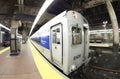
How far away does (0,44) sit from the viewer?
19.2 metres

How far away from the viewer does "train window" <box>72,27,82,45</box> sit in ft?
15.7

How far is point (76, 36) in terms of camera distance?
16.5 ft

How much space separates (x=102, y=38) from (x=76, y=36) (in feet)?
40.5

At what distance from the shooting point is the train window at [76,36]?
15.7 ft

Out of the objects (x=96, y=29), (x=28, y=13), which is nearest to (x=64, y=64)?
(x=28, y=13)

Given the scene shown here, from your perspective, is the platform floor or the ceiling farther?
the ceiling

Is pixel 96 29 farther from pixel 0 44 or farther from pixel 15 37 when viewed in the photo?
pixel 0 44

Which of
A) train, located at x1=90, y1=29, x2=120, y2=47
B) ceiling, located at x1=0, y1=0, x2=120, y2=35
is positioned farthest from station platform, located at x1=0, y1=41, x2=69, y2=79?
train, located at x1=90, y1=29, x2=120, y2=47

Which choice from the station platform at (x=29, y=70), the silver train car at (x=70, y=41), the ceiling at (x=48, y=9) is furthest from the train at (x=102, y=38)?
the station platform at (x=29, y=70)

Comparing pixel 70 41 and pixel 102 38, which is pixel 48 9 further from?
pixel 102 38

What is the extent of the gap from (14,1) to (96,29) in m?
10.1

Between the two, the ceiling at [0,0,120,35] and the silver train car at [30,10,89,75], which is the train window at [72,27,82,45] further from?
the ceiling at [0,0,120,35]

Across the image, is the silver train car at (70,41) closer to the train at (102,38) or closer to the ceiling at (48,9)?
the ceiling at (48,9)

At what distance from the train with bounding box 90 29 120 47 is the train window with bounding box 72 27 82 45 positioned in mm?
10655
